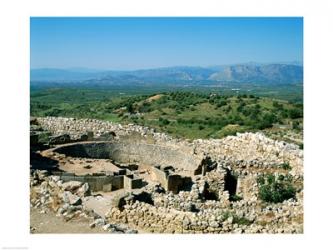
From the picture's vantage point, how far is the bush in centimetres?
1334

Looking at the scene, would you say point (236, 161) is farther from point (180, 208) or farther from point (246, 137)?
point (180, 208)

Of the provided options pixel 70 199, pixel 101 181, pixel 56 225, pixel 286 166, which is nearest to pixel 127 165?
pixel 101 181

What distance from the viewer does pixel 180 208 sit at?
1083 cm

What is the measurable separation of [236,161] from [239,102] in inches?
1173

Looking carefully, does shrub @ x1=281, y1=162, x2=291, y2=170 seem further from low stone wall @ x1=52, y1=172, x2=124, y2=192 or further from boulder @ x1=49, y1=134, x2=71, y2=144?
boulder @ x1=49, y1=134, x2=71, y2=144

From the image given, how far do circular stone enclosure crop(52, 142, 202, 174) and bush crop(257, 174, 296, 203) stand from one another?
4263 mm

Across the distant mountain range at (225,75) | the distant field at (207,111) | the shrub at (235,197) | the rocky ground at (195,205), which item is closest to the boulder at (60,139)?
the rocky ground at (195,205)

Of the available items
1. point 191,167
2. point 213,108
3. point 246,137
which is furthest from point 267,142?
point 213,108

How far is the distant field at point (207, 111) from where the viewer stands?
1448 inches

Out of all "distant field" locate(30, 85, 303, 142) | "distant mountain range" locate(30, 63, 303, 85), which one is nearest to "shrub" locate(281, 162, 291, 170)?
"distant field" locate(30, 85, 303, 142)

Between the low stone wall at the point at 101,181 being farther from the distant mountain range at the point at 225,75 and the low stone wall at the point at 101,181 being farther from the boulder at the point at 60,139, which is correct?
the distant mountain range at the point at 225,75

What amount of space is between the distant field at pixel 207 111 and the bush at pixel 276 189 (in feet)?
56.0

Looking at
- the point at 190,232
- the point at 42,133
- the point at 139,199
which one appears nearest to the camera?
the point at 190,232

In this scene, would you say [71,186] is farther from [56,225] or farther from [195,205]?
[195,205]
